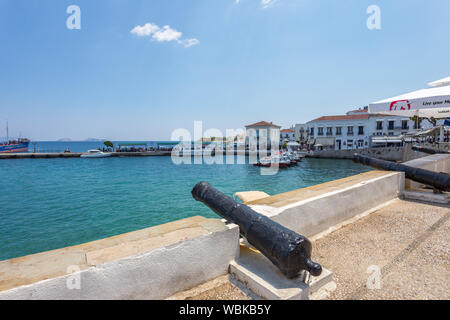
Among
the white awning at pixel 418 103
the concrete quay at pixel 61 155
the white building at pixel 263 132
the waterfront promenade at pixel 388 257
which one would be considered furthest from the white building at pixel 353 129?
the waterfront promenade at pixel 388 257

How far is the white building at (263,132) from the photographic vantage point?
79500 mm

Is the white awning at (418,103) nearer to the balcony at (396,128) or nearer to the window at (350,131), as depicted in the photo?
the balcony at (396,128)

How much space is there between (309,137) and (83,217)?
59.2 meters

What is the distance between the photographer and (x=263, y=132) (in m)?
80.0

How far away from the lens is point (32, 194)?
20.5 meters

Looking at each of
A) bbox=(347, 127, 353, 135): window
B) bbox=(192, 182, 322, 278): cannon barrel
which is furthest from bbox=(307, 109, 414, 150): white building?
bbox=(192, 182, 322, 278): cannon barrel

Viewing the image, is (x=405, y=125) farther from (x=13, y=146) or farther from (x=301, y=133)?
(x=13, y=146)

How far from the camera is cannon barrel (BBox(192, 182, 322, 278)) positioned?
2.17 m

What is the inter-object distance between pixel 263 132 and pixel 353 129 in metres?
30.3
